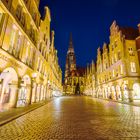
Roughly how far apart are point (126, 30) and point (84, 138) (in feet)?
108

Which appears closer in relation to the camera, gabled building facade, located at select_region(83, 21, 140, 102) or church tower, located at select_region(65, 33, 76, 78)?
gabled building facade, located at select_region(83, 21, 140, 102)

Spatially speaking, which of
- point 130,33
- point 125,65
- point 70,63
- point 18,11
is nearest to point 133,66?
point 125,65

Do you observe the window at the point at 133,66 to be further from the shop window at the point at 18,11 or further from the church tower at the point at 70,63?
the church tower at the point at 70,63

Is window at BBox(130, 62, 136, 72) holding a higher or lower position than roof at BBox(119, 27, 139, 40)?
lower

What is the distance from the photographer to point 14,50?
12570 mm

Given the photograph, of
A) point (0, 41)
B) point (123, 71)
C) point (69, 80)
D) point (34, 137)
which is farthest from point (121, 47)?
point (69, 80)

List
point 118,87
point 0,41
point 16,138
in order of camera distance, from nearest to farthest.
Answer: point 16,138 → point 0,41 → point 118,87

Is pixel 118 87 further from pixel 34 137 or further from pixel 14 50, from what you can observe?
pixel 34 137

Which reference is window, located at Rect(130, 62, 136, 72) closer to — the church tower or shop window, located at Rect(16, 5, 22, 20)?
shop window, located at Rect(16, 5, 22, 20)

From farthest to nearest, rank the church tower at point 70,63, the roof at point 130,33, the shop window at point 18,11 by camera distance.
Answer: the church tower at point 70,63 → the roof at point 130,33 → the shop window at point 18,11

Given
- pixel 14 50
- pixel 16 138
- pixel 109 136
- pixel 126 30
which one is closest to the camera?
pixel 16 138

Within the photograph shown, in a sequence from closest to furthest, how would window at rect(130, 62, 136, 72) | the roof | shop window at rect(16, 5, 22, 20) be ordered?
shop window at rect(16, 5, 22, 20), window at rect(130, 62, 136, 72), the roof

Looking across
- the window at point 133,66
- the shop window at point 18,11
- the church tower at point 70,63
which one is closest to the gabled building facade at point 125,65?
the window at point 133,66

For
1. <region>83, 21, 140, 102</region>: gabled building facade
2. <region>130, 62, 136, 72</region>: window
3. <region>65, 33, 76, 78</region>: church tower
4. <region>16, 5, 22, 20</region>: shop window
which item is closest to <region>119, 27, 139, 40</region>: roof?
<region>83, 21, 140, 102</region>: gabled building facade
